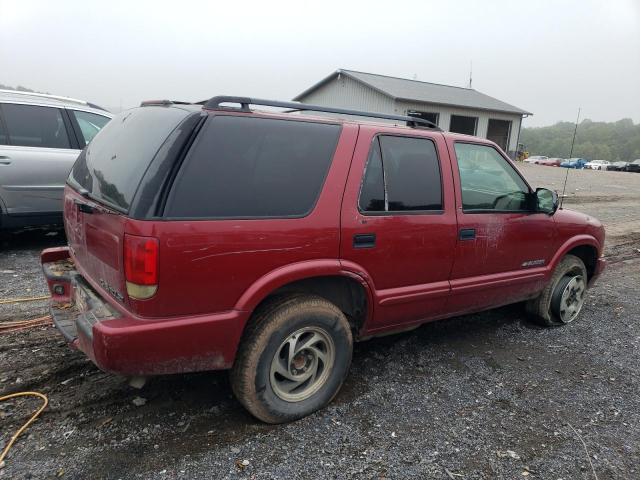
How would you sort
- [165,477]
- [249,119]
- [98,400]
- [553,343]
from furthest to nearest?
1. [553,343]
2. [98,400]
3. [249,119]
4. [165,477]

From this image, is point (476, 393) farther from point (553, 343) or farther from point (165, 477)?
point (165, 477)

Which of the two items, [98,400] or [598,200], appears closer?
[98,400]

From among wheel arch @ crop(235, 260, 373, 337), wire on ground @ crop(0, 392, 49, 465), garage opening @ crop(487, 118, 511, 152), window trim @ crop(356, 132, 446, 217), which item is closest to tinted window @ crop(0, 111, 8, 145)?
wire on ground @ crop(0, 392, 49, 465)

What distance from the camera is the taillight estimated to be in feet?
7.51

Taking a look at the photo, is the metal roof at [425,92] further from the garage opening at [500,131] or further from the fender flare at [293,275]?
the fender flare at [293,275]

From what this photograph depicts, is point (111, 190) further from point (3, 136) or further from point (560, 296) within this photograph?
point (3, 136)

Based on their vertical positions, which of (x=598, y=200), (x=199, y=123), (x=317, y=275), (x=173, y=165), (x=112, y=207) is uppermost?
(x=199, y=123)

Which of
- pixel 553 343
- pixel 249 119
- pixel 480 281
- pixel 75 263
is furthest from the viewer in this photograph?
pixel 553 343

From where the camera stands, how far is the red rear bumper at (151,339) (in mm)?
2354

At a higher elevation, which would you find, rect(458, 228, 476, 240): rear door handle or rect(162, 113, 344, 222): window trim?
rect(162, 113, 344, 222): window trim

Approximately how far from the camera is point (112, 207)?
2529 millimetres

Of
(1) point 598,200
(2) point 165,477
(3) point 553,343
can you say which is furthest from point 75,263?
(1) point 598,200

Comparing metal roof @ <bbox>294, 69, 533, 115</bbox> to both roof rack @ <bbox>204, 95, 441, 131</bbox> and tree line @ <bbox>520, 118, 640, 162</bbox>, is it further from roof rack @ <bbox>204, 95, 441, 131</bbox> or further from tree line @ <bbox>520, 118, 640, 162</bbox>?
tree line @ <bbox>520, 118, 640, 162</bbox>

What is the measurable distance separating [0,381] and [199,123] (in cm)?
216
